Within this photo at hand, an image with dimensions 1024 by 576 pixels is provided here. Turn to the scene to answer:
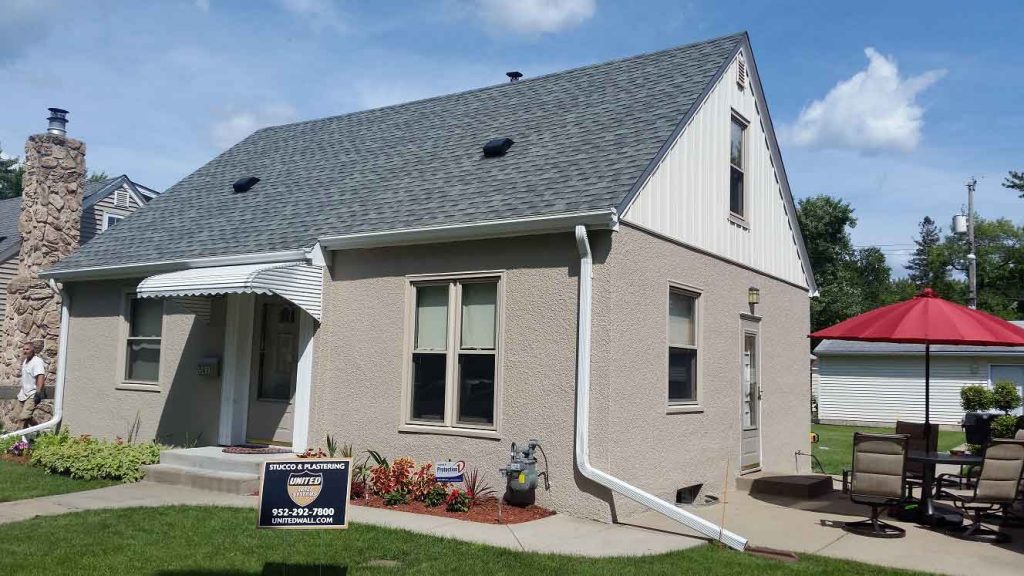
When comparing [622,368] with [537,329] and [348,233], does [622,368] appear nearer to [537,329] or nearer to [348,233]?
[537,329]

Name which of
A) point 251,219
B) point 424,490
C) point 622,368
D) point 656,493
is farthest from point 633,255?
point 251,219

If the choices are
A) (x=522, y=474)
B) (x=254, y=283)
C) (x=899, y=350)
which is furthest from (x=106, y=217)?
(x=899, y=350)

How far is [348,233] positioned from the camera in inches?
435

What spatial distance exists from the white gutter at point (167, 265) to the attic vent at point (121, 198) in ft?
34.4

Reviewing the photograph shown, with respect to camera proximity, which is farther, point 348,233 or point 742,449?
point 742,449

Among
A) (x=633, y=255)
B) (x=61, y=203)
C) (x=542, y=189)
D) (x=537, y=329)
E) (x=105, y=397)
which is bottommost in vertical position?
(x=105, y=397)

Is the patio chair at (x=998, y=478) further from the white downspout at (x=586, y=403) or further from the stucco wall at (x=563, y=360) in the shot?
the stucco wall at (x=563, y=360)

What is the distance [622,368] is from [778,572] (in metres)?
2.89

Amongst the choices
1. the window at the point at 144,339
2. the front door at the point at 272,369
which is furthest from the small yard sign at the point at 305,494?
the window at the point at 144,339

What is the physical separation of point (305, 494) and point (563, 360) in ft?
12.9

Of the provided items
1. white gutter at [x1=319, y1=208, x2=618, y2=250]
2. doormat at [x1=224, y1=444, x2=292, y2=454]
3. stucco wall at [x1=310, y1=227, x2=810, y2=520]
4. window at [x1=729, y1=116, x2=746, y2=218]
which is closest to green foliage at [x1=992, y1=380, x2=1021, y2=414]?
window at [x1=729, y1=116, x2=746, y2=218]

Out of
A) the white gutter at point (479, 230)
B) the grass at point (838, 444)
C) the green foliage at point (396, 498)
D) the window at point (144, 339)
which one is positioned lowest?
the grass at point (838, 444)

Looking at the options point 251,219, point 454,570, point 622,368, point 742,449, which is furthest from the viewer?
point 251,219

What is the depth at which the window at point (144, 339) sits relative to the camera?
44.0 feet
